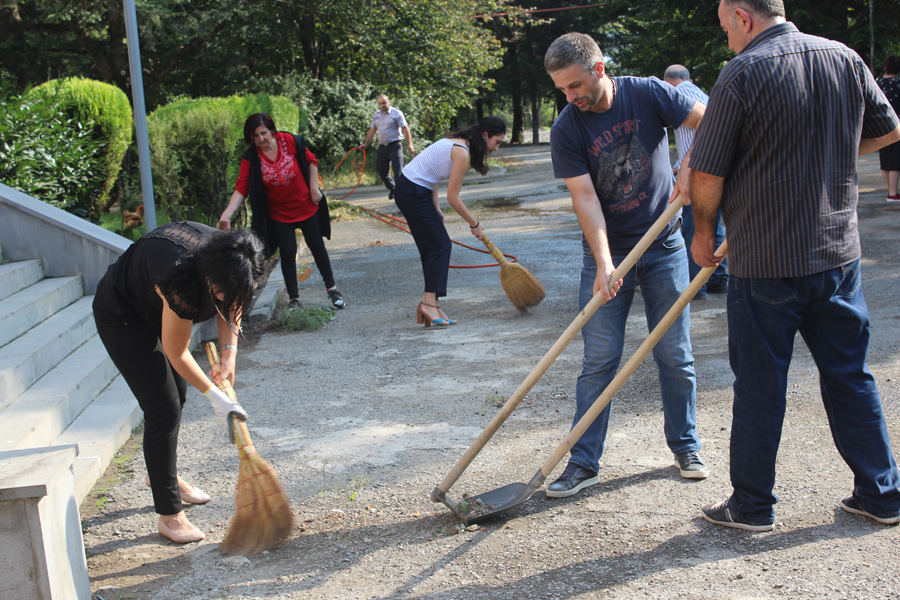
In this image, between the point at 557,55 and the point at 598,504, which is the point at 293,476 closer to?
the point at 598,504

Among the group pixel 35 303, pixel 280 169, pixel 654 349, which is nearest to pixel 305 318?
pixel 280 169

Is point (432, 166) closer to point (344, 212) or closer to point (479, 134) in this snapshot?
point (479, 134)

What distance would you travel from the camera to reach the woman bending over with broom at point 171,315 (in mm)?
2549

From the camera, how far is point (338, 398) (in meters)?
4.79

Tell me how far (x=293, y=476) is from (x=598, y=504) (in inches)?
58.2

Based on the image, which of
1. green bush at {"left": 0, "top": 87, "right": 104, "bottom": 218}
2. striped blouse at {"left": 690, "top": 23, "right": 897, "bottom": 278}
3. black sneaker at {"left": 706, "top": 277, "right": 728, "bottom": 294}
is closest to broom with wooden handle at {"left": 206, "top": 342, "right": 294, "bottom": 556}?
striped blouse at {"left": 690, "top": 23, "right": 897, "bottom": 278}

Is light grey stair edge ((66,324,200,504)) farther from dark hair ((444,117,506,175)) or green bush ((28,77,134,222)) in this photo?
green bush ((28,77,134,222))

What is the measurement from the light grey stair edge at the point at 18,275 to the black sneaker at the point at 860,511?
533 centimetres

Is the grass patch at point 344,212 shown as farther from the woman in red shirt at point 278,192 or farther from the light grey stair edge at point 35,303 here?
the light grey stair edge at point 35,303

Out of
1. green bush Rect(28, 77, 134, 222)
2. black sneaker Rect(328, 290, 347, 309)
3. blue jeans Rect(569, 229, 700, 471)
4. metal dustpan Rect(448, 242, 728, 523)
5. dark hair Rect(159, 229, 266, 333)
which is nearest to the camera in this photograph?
dark hair Rect(159, 229, 266, 333)

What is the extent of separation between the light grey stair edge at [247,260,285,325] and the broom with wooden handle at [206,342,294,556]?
12.3 feet

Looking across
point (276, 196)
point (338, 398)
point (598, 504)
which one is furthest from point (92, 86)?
point (598, 504)

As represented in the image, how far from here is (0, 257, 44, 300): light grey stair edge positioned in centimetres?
542

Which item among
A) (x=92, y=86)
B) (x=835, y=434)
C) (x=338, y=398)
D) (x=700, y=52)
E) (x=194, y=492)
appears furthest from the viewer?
(x=700, y=52)
